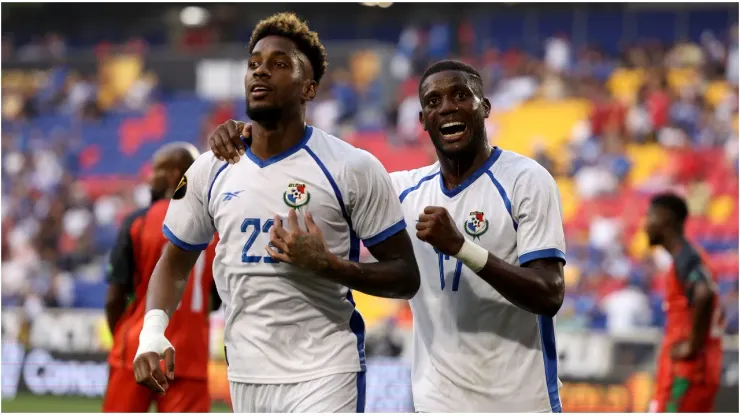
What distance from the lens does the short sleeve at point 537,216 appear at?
462cm

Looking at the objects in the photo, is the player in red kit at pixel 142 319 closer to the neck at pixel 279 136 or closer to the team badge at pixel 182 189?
the team badge at pixel 182 189

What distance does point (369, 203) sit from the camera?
4.42m

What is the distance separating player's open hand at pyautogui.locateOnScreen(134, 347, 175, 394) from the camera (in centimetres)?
421

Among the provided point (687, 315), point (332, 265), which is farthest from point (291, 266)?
point (687, 315)

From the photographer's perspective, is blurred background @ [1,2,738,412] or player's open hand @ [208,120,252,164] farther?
blurred background @ [1,2,738,412]

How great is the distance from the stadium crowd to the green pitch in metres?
2.08

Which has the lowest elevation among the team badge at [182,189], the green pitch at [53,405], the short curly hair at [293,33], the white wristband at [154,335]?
the green pitch at [53,405]

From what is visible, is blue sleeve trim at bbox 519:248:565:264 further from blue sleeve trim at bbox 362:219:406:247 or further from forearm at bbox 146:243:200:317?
forearm at bbox 146:243:200:317

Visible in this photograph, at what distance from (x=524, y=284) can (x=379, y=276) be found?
0.62 m

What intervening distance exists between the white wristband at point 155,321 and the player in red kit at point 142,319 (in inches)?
98.5

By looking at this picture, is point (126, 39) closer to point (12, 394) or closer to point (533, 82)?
point (533, 82)

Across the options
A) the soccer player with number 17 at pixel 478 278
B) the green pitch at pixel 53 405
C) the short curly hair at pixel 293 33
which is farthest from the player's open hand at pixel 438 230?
the green pitch at pixel 53 405

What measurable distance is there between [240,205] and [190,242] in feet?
1.20

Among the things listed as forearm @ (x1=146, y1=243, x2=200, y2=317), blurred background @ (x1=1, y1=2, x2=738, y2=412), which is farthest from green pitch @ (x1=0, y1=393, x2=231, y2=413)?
forearm @ (x1=146, y1=243, x2=200, y2=317)
